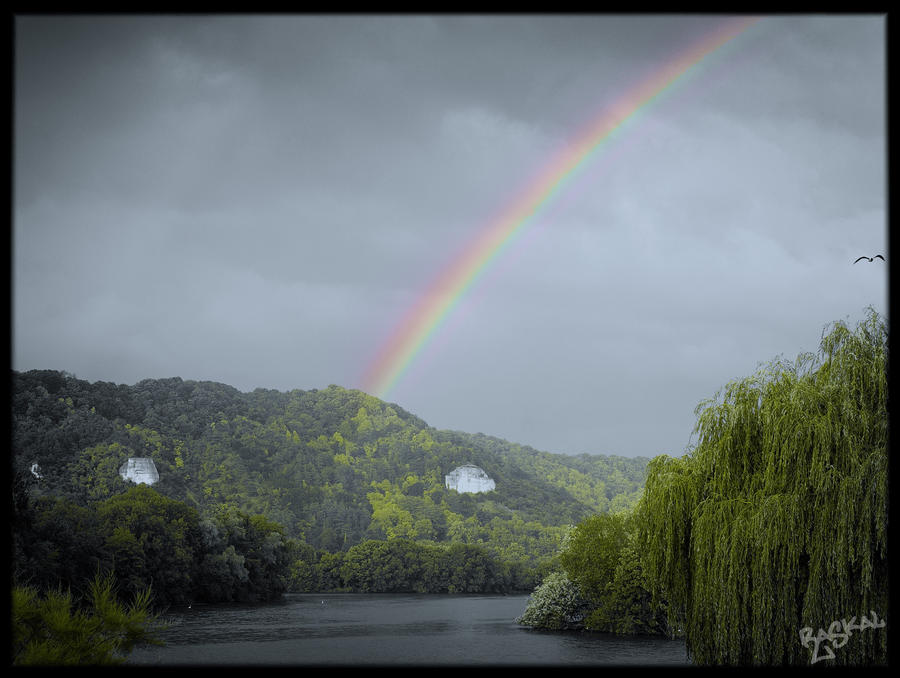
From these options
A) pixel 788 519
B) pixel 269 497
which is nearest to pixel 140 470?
pixel 269 497

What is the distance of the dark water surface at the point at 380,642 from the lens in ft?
70.5

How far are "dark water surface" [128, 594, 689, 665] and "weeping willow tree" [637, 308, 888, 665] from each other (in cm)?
1005

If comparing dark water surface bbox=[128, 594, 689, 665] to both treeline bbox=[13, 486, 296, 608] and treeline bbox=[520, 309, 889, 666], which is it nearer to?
treeline bbox=[13, 486, 296, 608]

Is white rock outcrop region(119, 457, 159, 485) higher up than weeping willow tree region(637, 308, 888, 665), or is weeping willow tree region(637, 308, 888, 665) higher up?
weeping willow tree region(637, 308, 888, 665)

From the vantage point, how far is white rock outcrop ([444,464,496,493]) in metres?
95.3

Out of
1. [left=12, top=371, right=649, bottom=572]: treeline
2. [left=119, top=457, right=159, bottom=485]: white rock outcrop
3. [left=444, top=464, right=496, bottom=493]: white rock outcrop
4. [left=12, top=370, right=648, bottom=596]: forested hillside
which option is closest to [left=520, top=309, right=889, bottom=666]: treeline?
[left=12, top=370, right=648, bottom=596]: forested hillside

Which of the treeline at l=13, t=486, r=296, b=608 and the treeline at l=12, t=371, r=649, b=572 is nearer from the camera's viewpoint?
the treeline at l=13, t=486, r=296, b=608

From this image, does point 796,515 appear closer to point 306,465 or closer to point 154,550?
point 154,550

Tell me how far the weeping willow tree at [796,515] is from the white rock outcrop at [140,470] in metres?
60.0

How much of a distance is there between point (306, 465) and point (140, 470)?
23710mm

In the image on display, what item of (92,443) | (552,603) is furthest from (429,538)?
(552,603)
